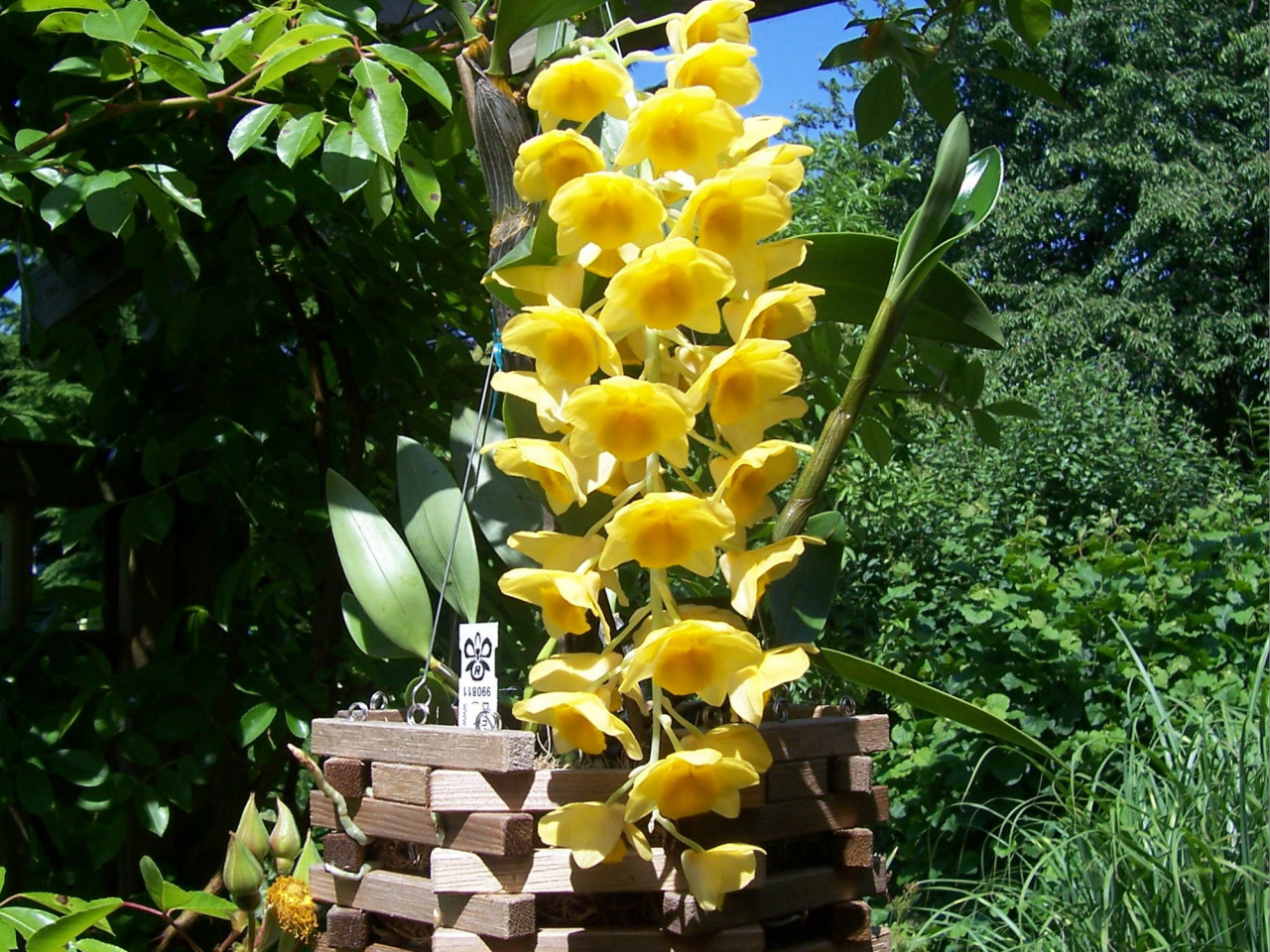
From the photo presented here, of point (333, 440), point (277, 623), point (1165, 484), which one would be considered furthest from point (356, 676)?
point (1165, 484)

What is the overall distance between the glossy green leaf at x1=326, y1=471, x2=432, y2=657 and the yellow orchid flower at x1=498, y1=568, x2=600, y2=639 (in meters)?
0.21

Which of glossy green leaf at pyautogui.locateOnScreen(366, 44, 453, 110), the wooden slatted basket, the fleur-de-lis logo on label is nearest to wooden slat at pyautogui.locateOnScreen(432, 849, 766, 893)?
the wooden slatted basket

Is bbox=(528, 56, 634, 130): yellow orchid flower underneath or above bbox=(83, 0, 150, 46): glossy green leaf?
underneath

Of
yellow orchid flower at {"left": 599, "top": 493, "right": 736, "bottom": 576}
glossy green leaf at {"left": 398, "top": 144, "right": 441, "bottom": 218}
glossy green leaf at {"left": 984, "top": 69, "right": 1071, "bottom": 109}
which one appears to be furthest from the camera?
Answer: glossy green leaf at {"left": 984, "top": 69, "right": 1071, "bottom": 109}

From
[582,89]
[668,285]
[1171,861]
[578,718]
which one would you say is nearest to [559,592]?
[578,718]

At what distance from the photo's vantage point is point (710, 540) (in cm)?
54

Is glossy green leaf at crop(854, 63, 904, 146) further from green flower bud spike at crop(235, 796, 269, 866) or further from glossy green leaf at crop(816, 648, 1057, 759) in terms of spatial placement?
green flower bud spike at crop(235, 796, 269, 866)

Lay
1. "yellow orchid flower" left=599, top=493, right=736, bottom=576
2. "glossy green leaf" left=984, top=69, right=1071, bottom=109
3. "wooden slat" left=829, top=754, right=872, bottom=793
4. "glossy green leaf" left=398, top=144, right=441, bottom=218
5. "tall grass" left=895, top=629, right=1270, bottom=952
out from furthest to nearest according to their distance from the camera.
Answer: "tall grass" left=895, top=629, right=1270, bottom=952 < "glossy green leaf" left=984, top=69, right=1071, bottom=109 < "glossy green leaf" left=398, top=144, right=441, bottom=218 < "wooden slat" left=829, top=754, right=872, bottom=793 < "yellow orchid flower" left=599, top=493, right=736, bottom=576

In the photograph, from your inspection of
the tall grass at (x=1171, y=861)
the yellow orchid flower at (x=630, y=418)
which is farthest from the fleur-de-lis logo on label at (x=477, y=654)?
the tall grass at (x=1171, y=861)

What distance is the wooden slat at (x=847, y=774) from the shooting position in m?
0.75

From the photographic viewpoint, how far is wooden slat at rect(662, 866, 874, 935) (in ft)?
2.03

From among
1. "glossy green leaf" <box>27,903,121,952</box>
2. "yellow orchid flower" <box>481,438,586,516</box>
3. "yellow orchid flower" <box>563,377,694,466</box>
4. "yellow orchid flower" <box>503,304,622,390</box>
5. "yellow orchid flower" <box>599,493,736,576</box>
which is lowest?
"glossy green leaf" <box>27,903,121,952</box>

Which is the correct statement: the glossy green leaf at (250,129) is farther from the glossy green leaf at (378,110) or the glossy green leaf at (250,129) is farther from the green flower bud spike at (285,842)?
the green flower bud spike at (285,842)

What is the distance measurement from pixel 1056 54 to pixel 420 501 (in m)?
12.4
